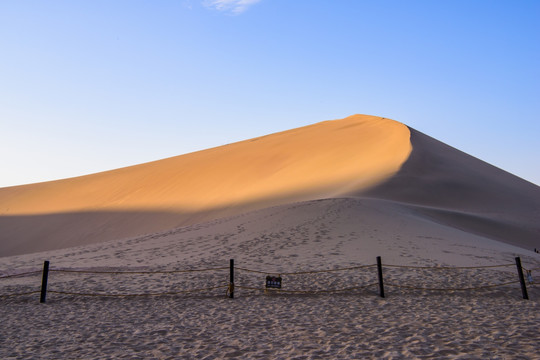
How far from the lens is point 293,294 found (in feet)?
34.2

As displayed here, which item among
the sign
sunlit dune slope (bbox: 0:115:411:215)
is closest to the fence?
the sign

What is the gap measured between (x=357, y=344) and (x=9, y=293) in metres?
8.42

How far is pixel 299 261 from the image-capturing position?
521 inches

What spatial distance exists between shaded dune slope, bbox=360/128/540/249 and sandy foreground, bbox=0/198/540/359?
269 centimetres

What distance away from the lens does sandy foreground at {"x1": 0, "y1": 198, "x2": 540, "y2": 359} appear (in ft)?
21.3

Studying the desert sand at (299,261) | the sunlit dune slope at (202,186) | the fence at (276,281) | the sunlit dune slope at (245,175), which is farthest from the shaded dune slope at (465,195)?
the fence at (276,281)

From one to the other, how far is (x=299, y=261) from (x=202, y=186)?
64.5ft

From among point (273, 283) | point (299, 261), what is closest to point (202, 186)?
point (299, 261)

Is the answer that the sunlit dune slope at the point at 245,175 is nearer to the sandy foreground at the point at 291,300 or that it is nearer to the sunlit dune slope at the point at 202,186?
the sunlit dune slope at the point at 202,186

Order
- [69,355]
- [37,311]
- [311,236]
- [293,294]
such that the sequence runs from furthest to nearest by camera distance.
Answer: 1. [311,236]
2. [293,294]
3. [37,311]
4. [69,355]

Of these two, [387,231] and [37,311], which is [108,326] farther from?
[387,231]

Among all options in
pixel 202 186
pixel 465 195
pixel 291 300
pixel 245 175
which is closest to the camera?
pixel 291 300

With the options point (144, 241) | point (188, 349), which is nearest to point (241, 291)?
point (188, 349)

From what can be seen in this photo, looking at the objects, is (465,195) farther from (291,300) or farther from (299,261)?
(291,300)
